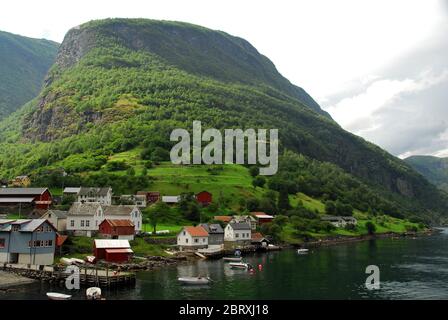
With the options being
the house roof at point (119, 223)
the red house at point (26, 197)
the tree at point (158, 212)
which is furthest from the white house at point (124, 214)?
the red house at point (26, 197)

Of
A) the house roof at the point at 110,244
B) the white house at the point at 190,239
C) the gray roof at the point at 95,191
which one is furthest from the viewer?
the gray roof at the point at 95,191

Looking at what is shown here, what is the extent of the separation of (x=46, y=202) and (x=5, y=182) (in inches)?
2480

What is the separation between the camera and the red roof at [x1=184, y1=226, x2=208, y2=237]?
12900cm

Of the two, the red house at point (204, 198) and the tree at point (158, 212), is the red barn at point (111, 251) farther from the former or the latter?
the red house at point (204, 198)

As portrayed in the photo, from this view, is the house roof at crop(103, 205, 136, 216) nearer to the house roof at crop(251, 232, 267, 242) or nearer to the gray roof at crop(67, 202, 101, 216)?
the gray roof at crop(67, 202, 101, 216)

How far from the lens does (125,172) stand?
197625mm

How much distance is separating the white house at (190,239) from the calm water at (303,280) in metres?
13.7

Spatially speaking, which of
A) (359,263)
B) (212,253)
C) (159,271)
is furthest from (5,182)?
(359,263)

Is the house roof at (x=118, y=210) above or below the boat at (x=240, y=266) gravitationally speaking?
above

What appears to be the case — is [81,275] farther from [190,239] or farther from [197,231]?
[197,231]

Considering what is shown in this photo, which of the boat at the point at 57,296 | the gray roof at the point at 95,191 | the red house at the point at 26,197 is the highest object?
the gray roof at the point at 95,191

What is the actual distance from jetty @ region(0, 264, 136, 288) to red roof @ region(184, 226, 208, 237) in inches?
1742

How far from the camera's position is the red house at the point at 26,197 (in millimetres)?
144750
